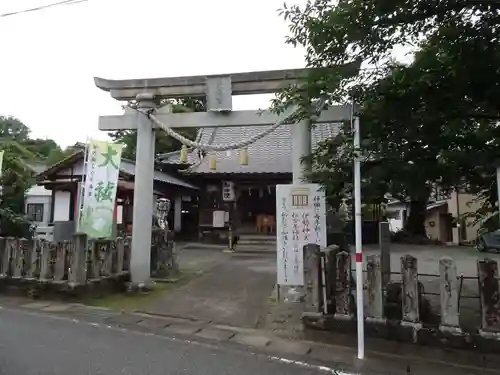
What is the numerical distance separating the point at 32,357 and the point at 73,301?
3.54 meters

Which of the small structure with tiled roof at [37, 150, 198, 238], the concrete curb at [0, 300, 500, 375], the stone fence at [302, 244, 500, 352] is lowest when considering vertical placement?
the concrete curb at [0, 300, 500, 375]

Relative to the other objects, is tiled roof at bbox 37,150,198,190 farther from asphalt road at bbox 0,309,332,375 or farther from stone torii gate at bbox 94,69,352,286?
asphalt road at bbox 0,309,332,375

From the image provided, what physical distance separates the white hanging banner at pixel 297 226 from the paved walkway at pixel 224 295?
892 millimetres

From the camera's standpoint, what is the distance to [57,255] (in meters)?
8.55

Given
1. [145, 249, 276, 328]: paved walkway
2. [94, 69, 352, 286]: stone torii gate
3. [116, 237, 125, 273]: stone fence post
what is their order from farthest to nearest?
1. [116, 237, 125, 273]: stone fence post
2. [94, 69, 352, 286]: stone torii gate
3. [145, 249, 276, 328]: paved walkway

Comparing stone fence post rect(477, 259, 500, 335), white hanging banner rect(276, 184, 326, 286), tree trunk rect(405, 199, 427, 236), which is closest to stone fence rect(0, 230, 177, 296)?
white hanging banner rect(276, 184, 326, 286)

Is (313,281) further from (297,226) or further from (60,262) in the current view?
(60,262)

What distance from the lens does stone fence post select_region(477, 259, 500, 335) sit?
5.07m

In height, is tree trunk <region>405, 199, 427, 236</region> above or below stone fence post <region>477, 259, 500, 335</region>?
above

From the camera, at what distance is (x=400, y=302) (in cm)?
582

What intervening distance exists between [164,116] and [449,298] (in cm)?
714

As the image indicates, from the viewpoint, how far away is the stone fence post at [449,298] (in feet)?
17.2

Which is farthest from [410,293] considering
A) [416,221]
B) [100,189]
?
[416,221]

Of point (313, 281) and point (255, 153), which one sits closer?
point (313, 281)
